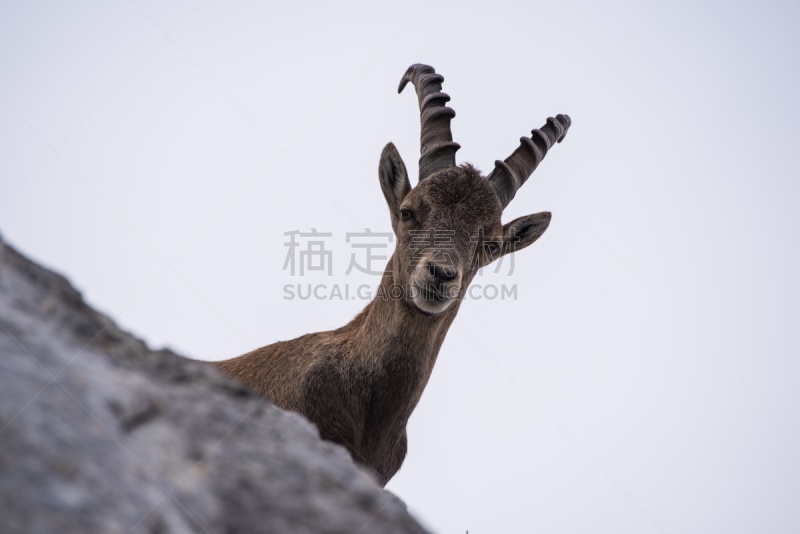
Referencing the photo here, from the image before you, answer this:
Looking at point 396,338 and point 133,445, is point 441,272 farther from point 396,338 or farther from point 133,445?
point 133,445

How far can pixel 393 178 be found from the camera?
28.7 ft

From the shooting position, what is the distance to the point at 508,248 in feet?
29.6

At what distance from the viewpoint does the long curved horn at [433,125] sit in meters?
8.80

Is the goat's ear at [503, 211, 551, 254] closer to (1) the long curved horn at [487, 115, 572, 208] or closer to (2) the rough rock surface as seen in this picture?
(1) the long curved horn at [487, 115, 572, 208]

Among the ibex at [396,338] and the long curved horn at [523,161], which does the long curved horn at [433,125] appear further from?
the long curved horn at [523,161]

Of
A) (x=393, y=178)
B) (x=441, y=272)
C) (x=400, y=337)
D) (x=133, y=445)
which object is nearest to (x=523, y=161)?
(x=393, y=178)

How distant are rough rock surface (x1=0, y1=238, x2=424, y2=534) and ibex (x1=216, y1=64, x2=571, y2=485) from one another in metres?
4.49

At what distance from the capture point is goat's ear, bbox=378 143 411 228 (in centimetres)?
860

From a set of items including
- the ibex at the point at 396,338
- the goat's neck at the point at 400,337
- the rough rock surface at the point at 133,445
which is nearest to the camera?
the rough rock surface at the point at 133,445

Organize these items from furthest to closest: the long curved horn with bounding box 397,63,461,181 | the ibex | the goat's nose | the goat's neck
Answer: the long curved horn with bounding box 397,63,461,181 < the goat's neck < the ibex < the goat's nose

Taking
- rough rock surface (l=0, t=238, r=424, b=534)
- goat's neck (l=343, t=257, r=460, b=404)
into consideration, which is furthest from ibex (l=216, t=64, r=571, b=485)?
rough rock surface (l=0, t=238, r=424, b=534)

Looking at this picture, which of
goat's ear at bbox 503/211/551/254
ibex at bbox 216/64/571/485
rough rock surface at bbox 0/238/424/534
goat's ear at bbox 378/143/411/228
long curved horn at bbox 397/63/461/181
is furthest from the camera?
goat's ear at bbox 503/211/551/254

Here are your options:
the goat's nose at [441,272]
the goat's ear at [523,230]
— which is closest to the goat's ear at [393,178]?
the goat's ear at [523,230]

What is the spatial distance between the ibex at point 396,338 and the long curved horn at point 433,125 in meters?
0.39
